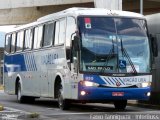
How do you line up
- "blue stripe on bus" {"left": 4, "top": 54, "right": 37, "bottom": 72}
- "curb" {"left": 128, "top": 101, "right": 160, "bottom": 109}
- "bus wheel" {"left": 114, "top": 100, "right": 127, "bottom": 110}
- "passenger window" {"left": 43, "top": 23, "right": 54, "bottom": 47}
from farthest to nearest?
"blue stripe on bus" {"left": 4, "top": 54, "right": 37, "bottom": 72}, "curb" {"left": 128, "top": 101, "right": 160, "bottom": 109}, "passenger window" {"left": 43, "top": 23, "right": 54, "bottom": 47}, "bus wheel" {"left": 114, "top": 100, "right": 127, "bottom": 110}

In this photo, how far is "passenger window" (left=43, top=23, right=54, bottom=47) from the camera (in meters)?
21.1

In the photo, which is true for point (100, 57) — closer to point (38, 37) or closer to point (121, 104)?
point (121, 104)

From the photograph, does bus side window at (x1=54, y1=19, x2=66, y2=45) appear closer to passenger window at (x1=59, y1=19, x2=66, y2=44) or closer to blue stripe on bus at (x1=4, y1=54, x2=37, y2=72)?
passenger window at (x1=59, y1=19, x2=66, y2=44)

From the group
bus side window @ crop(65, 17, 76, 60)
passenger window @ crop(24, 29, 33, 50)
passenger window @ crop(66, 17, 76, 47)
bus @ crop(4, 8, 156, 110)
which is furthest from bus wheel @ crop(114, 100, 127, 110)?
passenger window @ crop(24, 29, 33, 50)

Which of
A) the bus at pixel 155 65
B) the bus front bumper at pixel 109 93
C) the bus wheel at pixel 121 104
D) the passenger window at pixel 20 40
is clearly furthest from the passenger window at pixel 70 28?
the passenger window at pixel 20 40

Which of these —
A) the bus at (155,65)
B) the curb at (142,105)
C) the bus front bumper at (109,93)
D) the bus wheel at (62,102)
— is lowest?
the curb at (142,105)

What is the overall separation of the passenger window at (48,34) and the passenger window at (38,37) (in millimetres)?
533

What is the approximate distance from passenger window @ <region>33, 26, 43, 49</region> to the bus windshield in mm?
4085

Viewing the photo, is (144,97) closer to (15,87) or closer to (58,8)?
(15,87)

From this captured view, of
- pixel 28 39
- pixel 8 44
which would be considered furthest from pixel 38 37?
pixel 8 44

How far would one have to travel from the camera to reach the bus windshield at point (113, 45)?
1827 cm

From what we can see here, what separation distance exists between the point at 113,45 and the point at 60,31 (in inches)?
98.0

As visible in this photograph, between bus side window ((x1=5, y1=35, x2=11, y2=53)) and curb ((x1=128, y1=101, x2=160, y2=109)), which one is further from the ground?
bus side window ((x1=5, y1=35, x2=11, y2=53))

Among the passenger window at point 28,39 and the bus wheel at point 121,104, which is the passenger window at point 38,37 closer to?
the passenger window at point 28,39
